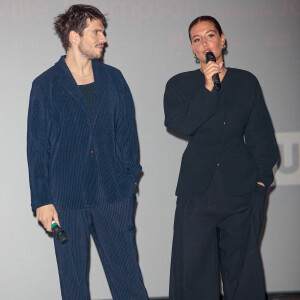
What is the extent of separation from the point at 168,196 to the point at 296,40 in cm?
144

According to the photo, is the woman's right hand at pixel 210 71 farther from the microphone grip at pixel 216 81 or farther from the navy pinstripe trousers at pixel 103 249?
the navy pinstripe trousers at pixel 103 249

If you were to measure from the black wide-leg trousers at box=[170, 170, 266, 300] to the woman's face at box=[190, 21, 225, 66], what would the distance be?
0.67m

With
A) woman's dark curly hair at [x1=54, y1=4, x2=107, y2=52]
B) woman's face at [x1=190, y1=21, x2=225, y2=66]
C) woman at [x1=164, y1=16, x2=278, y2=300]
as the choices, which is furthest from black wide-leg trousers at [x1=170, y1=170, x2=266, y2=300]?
woman's dark curly hair at [x1=54, y1=4, x2=107, y2=52]

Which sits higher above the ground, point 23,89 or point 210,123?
point 23,89

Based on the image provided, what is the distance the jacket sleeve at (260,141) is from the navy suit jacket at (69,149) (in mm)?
738

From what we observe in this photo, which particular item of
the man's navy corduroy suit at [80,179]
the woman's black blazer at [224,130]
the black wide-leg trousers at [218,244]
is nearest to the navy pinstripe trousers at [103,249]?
the man's navy corduroy suit at [80,179]

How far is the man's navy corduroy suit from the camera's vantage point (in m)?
2.75

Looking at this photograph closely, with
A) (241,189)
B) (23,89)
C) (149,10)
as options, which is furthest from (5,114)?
(241,189)

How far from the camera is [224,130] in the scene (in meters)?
2.83

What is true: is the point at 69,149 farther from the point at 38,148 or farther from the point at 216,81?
the point at 216,81

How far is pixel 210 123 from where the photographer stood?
2.83 m

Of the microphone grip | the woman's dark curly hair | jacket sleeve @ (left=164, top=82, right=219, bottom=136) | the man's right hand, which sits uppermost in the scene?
the woman's dark curly hair

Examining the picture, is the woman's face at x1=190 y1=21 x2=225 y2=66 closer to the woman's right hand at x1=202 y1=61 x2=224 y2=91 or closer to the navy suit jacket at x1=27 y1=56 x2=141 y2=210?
the woman's right hand at x1=202 y1=61 x2=224 y2=91

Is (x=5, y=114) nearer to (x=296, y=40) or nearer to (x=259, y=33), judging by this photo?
(x=259, y=33)
